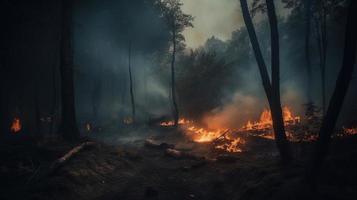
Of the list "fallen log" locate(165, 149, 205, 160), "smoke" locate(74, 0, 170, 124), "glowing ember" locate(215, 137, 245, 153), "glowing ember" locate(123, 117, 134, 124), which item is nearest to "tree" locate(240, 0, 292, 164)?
"fallen log" locate(165, 149, 205, 160)

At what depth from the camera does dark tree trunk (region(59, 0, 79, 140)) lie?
60.3 feet

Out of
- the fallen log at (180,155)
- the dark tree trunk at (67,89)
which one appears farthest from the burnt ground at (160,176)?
the dark tree trunk at (67,89)

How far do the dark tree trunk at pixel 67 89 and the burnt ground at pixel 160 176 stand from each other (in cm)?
161

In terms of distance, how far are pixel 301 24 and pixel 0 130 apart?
140ft

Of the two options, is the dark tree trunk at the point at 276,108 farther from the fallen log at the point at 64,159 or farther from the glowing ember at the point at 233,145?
the fallen log at the point at 64,159

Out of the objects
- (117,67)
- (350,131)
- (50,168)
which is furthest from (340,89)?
(117,67)

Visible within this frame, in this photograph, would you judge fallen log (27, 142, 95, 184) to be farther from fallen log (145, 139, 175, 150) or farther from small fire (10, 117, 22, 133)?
small fire (10, 117, 22, 133)

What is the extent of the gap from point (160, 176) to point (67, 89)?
326 inches

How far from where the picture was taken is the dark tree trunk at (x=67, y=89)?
18.4m

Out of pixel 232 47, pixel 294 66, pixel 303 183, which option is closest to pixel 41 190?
pixel 303 183

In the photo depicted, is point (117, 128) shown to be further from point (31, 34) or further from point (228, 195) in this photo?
point (228, 195)

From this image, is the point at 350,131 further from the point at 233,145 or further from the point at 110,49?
the point at 110,49

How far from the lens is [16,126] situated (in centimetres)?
3412

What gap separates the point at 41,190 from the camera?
409 inches
